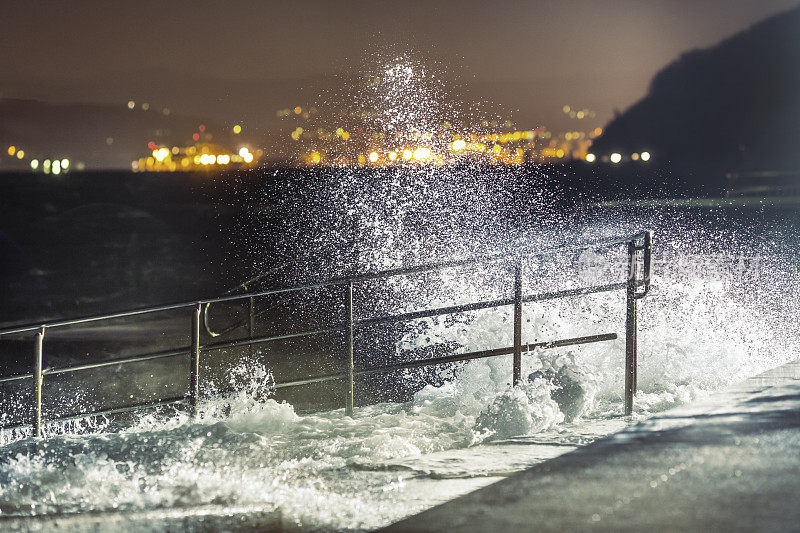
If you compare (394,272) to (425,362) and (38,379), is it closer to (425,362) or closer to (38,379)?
(425,362)

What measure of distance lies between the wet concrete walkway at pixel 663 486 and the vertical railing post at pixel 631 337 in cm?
128

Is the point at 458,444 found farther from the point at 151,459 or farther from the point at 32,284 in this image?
the point at 32,284

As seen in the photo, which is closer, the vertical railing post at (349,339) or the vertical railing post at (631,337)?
the vertical railing post at (631,337)

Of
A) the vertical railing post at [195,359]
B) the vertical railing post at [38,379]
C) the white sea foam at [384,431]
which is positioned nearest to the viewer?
the white sea foam at [384,431]

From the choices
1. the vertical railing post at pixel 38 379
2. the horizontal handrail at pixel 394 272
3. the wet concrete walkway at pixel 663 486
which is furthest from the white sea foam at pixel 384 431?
the wet concrete walkway at pixel 663 486

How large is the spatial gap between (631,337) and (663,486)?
2427mm

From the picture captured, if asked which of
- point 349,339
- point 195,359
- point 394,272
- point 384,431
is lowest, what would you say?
point 384,431

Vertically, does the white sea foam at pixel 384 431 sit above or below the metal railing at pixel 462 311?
below

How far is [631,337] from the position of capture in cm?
589

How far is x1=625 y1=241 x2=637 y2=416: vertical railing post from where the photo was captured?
5.81 meters

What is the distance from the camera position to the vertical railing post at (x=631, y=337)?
5809 millimetres

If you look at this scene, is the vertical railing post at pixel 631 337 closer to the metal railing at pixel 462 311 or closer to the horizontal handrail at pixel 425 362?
the metal railing at pixel 462 311

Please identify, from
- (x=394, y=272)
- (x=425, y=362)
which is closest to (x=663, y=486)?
(x=425, y=362)

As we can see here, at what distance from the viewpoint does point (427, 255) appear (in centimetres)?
4109
